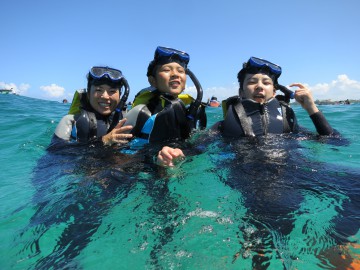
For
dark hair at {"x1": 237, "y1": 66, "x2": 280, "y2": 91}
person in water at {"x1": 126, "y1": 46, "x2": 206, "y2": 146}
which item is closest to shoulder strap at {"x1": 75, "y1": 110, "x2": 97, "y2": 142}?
person in water at {"x1": 126, "y1": 46, "x2": 206, "y2": 146}

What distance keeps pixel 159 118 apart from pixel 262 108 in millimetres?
1634

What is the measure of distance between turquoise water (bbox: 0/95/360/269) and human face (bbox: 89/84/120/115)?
1108 millimetres

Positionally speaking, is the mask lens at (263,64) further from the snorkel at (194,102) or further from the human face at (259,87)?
the snorkel at (194,102)

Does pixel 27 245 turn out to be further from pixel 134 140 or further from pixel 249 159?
pixel 249 159

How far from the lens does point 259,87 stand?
179 inches

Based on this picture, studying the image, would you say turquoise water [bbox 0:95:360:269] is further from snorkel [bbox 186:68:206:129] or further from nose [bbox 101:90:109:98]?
nose [bbox 101:90:109:98]

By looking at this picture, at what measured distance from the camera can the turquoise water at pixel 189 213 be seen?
2.04m

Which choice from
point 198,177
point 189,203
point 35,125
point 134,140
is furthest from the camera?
point 35,125

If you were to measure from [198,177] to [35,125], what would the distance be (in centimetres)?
900

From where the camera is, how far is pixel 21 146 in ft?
22.0

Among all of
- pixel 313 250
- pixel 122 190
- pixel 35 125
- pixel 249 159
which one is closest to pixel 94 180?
pixel 122 190

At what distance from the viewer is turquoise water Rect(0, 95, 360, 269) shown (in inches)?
80.4

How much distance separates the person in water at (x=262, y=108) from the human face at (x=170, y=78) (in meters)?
0.96

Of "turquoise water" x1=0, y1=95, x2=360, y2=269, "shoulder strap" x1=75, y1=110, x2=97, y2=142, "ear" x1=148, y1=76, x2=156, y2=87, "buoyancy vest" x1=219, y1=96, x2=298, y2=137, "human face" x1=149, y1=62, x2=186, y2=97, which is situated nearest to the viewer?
"turquoise water" x1=0, y1=95, x2=360, y2=269
